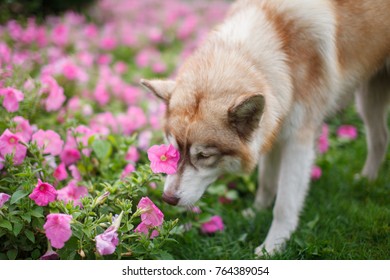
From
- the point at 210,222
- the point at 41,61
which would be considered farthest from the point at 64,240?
the point at 41,61

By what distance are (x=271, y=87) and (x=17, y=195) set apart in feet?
5.71

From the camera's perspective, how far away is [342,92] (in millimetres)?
3840

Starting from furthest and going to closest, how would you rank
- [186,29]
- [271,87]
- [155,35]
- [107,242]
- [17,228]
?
[186,29] → [155,35] → [271,87] → [17,228] → [107,242]

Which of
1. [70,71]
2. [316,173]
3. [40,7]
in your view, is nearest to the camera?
[316,173]

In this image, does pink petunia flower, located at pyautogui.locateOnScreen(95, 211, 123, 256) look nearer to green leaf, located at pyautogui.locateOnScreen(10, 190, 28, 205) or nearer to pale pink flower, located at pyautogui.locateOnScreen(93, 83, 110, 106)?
green leaf, located at pyautogui.locateOnScreen(10, 190, 28, 205)

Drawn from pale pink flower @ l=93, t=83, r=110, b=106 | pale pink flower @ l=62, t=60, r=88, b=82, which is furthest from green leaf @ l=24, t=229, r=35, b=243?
pale pink flower @ l=93, t=83, r=110, b=106

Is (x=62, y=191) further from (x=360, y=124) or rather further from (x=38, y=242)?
(x=360, y=124)

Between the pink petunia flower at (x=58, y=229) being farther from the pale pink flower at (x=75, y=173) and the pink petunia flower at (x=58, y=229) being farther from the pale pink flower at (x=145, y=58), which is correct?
the pale pink flower at (x=145, y=58)

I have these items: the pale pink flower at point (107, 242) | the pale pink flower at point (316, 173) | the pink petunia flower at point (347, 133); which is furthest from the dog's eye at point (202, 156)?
the pink petunia flower at point (347, 133)

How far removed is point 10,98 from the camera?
3.28 m

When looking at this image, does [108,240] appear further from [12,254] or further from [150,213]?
[12,254]

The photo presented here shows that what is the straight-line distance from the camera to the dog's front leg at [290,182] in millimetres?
3574

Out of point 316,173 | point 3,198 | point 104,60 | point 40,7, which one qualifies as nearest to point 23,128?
point 3,198

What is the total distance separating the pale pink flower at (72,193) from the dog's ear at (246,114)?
104cm
